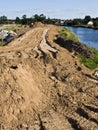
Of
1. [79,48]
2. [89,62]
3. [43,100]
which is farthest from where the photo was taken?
[79,48]

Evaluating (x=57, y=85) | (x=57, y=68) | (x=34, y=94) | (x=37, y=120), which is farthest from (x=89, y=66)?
(x=37, y=120)

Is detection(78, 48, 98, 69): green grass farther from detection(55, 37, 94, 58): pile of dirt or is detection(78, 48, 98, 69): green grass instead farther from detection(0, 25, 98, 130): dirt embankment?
detection(0, 25, 98, 130): dirt embankment

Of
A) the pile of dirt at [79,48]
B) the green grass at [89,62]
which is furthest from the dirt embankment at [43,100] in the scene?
the pile of dirt at [79,48]

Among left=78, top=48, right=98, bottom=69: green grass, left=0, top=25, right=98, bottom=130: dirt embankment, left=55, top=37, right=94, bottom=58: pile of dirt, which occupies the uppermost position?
left=0, top=25, right=98, bottom=130: dirt embankment

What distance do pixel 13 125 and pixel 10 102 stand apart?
167cm

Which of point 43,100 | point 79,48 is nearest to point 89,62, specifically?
point 79,48

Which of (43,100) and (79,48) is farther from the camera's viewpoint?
(79,48)

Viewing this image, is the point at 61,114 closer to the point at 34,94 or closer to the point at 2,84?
the point at 34,94

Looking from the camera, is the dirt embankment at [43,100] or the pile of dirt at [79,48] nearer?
the dirt embankment at [43,100]

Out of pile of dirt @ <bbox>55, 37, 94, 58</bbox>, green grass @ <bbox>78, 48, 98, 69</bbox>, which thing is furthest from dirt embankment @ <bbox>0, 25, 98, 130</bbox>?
pile of dirt @ <bbox>55, 37, 94, 58</bbox>

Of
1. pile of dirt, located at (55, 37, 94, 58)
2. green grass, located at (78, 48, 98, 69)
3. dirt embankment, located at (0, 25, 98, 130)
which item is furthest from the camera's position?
pile of dirt, located at (55, 37, 94, 58)

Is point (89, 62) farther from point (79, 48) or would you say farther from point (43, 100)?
point (43, 100)

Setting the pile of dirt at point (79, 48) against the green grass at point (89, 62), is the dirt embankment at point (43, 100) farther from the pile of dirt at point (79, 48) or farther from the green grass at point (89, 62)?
the pile of dirt at point (79, 48)

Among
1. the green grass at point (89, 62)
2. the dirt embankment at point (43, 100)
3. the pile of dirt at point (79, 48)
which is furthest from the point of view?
the pile of dirt at point (79, 48)
